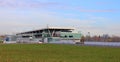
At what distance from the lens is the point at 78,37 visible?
142 m

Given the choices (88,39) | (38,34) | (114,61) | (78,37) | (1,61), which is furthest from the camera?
(88,39)

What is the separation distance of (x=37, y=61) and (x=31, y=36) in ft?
428

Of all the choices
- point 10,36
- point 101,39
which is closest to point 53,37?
point 101,39

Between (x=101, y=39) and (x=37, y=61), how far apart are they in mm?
137743

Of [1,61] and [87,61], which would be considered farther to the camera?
[87,61]

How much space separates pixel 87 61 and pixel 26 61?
564 cm

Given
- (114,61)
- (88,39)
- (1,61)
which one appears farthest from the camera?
(88,39)

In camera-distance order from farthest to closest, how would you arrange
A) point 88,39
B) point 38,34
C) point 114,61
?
point 88,39 → point 38,34 → point 114,61

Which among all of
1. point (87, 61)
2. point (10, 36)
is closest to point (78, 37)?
point (10, 36)

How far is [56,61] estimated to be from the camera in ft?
95.2

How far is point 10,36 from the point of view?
182 meters

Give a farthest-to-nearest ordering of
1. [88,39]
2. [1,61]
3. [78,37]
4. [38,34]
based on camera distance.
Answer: [88,39], [38,34], [78,37], [1,61]

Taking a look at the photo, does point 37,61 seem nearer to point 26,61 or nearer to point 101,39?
point 26,61

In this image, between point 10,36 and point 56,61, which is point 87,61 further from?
point 10,36
